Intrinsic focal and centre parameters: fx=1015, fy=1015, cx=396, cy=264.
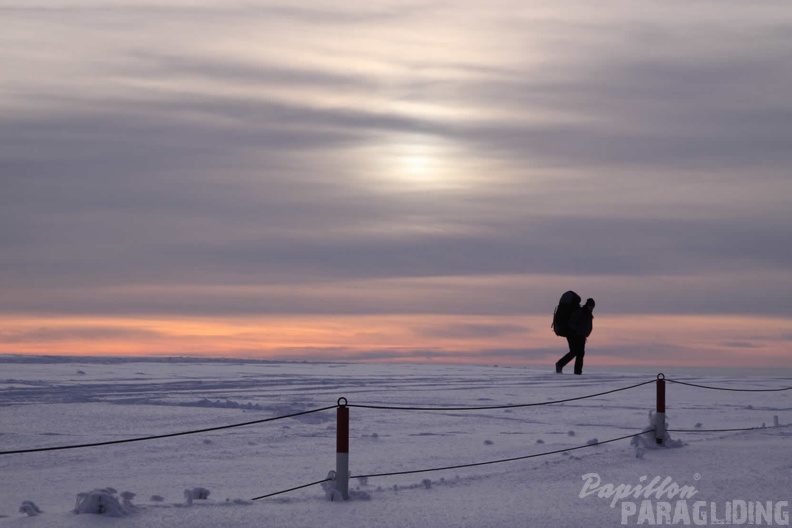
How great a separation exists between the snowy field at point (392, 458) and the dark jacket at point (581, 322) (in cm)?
318

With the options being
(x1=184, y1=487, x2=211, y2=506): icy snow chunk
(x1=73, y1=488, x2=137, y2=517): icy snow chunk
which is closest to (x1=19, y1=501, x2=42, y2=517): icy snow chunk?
(x1=73, y1=488, x2=137, y2=517): icy snow chunk

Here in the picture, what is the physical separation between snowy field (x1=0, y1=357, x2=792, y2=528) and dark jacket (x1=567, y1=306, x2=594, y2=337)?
3.18m

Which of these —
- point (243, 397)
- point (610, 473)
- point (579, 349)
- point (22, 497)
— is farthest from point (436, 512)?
point (579, 349)

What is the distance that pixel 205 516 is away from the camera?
10000mm

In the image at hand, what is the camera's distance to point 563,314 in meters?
29.0

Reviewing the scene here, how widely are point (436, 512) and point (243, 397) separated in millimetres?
12102

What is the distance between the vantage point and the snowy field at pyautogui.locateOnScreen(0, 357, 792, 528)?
34.0 ft

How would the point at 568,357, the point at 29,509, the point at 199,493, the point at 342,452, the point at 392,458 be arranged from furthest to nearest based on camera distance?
the point at 568,357 < the point at 392,458 < the point at 342,452 < the point at 199,493 < the point at 29,509

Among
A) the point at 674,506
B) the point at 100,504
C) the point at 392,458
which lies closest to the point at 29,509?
the point at 100,504

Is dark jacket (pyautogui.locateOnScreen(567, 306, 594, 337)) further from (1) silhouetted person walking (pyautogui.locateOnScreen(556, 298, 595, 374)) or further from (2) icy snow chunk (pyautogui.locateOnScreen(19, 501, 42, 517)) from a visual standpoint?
(2) icy snow chunk (pyautogui.locateOnScreen(19, 501, 42, 517))

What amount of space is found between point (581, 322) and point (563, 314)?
0.76 metres

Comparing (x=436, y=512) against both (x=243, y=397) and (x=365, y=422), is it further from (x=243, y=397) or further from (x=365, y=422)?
(x=243, y=397)

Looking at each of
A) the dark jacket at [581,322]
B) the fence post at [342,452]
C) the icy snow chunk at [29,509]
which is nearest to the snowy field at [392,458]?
the icy snow chunk at [29,509]

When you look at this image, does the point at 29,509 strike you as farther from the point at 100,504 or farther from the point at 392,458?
the point at 392,458
